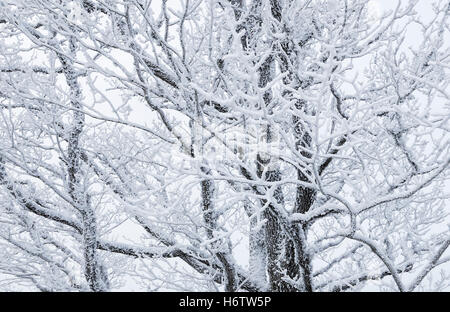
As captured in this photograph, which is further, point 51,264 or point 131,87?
point 51,264

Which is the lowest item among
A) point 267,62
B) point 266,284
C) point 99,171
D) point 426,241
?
point 266,284

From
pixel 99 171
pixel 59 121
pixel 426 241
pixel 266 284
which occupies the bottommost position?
pixel 266 284

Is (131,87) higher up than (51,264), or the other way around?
(131,87)

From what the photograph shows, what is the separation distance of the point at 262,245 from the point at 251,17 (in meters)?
3.10

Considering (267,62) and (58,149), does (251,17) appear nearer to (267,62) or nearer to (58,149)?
(267,62)

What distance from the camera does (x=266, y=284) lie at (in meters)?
5.53

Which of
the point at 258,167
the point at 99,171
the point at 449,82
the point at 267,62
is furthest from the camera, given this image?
the point at 99,171

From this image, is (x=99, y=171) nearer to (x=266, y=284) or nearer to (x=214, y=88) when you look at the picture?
(x=214, y=88)

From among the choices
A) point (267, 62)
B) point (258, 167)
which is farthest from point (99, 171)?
point (267, 62)

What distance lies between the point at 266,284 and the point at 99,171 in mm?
2615
